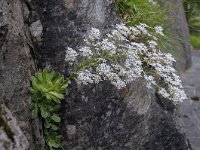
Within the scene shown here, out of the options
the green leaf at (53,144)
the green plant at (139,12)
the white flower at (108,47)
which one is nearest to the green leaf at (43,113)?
the green leaf at (53,144)

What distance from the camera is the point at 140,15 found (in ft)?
13.3

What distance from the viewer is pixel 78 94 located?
132 inches

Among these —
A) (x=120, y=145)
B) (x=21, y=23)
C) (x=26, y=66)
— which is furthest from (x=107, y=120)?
(x=21, y=23)

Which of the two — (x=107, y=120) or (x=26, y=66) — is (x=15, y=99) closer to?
(x=26, y=66)

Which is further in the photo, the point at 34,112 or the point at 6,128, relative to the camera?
the point at 34,112

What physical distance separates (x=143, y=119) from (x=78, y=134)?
2.01ft

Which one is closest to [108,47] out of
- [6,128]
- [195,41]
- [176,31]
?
[6,128]

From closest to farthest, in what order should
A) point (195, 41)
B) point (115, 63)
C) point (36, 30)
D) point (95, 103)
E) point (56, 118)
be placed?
1. point (115, 63)
2. point (56, 118)
3. point (36, 30)
4. point (95, 103)
5. point (195, 41)

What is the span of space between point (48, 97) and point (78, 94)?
46 cm

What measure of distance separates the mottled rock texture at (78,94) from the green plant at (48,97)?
0.23 ft

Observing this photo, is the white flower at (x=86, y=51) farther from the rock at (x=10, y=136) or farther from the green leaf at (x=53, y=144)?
the green leaf at (x=53, y=144)

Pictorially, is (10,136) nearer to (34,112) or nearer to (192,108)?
(34,112)

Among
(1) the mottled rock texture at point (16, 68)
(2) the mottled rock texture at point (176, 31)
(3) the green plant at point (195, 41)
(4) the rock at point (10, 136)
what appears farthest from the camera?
(3) the green plant at point (195, 41)

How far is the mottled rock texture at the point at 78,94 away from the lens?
2.96m
